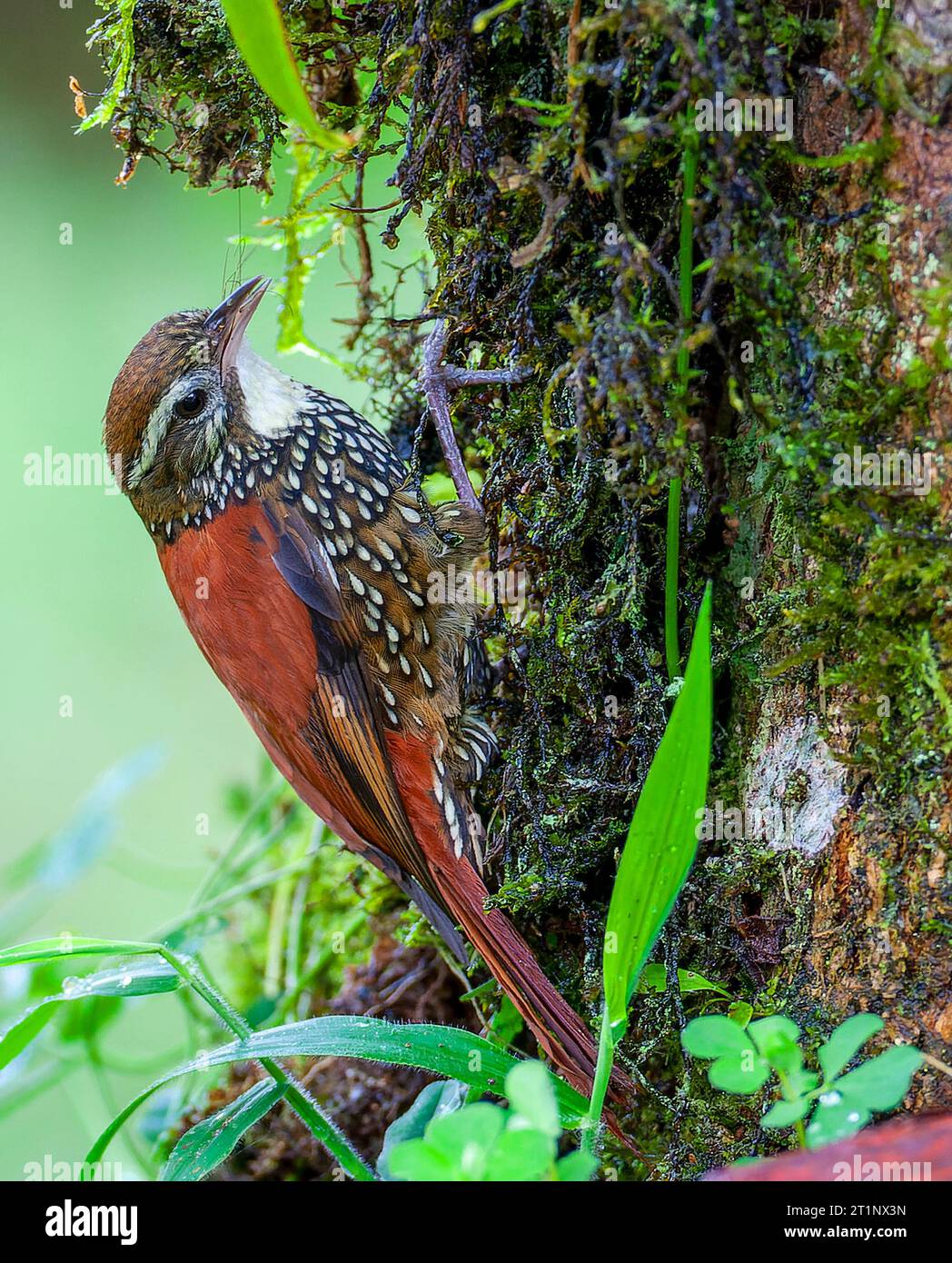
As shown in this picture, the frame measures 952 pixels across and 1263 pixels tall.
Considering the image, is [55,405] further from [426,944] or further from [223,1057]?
[223,1057]

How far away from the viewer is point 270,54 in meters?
1.09

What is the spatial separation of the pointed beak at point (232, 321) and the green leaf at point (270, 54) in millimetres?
1060

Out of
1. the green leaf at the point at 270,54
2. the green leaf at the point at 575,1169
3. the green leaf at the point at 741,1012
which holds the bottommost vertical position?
the green leaf at the point at 741,1012

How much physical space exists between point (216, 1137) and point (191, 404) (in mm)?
1405

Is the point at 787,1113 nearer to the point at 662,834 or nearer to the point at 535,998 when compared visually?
the point at 662,834

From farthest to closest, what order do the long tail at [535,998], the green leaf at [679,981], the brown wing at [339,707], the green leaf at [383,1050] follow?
the brown wing at [339,707] → the long tail at [535,998] → the green leaf at [679,981] → the green leaf at [383,1050]

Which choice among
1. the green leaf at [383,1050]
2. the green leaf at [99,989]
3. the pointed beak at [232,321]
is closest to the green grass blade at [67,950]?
the green leaf at [99,989]

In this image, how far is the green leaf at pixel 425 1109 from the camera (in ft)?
5.44

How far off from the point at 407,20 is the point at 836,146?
0.69 meters

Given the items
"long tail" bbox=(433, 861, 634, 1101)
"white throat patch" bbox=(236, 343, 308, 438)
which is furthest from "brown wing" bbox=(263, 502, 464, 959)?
"long tail" bbox=(433, 861, 634, 1101)

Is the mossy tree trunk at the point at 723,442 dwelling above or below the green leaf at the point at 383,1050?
above

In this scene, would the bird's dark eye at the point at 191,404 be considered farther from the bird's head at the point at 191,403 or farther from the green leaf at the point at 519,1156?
the green leaf at the point at 519,1156

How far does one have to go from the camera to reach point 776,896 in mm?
1414

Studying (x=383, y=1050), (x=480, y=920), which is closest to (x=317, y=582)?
(x=480, y=920)
